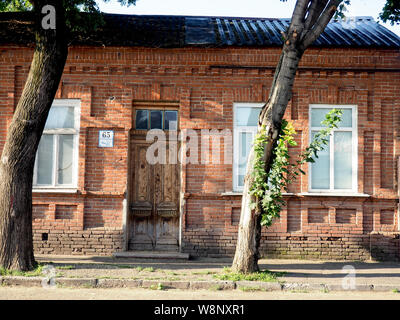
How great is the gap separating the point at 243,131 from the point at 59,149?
4.47 metres

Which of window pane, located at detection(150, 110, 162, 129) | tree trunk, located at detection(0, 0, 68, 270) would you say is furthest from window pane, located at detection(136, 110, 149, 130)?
tree trunk, located at detection(0, 0, 68, 270)

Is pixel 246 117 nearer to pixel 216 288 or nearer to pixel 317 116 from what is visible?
pixel 317 116

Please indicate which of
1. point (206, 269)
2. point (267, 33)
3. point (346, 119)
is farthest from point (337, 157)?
point (206, 269)

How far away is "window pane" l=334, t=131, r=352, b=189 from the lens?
11.4 meters

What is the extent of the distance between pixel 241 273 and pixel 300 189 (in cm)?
352

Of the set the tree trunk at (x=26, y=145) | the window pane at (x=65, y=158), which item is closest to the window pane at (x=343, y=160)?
the window pane at (x=65, y=158)

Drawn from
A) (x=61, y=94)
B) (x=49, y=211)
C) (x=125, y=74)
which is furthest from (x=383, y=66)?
(x=49, y=211)

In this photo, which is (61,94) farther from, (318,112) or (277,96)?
(318,112)

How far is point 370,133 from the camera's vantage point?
11398 mm

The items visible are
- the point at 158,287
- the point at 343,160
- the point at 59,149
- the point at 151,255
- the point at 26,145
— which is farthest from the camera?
the point at 343,160

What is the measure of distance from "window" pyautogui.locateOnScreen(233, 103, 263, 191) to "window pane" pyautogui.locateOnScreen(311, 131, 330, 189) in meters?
1.52

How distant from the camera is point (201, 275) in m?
8.65

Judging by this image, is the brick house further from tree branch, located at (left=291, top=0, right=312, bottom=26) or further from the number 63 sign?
tree branch, located at (left=291, top=0, right=312, bottom=26)

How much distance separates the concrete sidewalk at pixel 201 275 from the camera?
8008mm
